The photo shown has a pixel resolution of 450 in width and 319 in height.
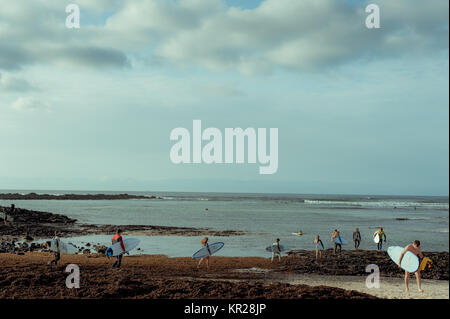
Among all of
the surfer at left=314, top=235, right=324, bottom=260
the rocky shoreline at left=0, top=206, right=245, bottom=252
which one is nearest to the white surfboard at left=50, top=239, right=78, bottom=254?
the rocky shoreline at left=0, top=206, right=245, bottom=252

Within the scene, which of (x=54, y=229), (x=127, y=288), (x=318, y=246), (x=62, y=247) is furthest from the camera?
(x=54, y=229)

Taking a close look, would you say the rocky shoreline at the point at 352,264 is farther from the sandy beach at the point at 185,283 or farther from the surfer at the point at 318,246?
the sandy beach at the point at 185,283

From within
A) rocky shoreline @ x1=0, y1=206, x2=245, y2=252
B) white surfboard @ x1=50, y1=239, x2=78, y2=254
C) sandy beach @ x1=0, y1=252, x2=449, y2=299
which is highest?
white surfboard @ x1=50, y1=239, x2=78, y2=254

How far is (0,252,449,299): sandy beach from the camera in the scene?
12.5 m

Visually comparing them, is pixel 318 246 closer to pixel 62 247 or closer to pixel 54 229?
pixel 62 247

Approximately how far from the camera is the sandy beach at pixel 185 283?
41.0ft

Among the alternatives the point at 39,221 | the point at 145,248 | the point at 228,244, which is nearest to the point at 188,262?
the point at 145,248

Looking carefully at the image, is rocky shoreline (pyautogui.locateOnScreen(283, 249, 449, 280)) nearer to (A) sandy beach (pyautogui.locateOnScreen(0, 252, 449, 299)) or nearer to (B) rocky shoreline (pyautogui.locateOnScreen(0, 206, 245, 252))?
(A) sandy beach (pyautogui.locateOnScreen(0, 252, 449, 299))

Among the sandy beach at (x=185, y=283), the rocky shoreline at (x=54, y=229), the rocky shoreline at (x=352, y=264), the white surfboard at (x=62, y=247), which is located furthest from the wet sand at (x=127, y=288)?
the rocky shoreline at (x=54, y=229)

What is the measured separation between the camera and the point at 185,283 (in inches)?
543

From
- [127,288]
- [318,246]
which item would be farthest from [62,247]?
[318,246]
